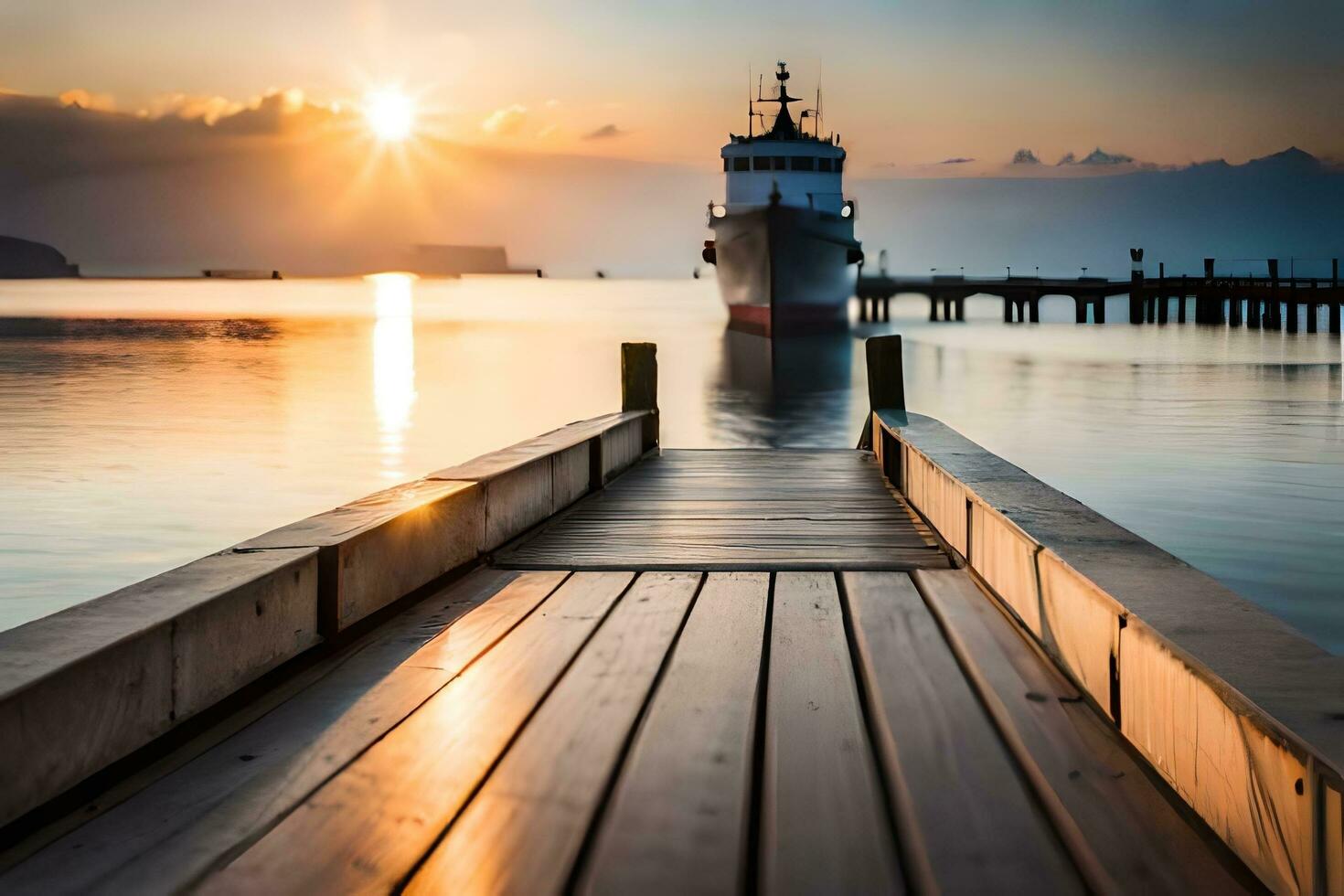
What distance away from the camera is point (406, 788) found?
2.46 metres

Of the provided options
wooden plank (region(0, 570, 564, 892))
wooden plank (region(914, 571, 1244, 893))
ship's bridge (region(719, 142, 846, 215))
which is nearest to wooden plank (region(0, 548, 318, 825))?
wooden plank (region(0, 570, 564, 892))

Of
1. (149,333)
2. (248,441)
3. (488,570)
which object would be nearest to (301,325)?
(149,333)

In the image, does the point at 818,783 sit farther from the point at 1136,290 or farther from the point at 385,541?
the point at 1136,290

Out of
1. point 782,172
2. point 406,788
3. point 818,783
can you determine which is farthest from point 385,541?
point 782,172

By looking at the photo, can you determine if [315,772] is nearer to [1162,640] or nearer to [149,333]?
[1162,640]

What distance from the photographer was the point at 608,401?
30.4m

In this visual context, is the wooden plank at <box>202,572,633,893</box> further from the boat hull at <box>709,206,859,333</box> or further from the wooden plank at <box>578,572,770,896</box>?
the boat hull at <box>709,206,859,333</box>

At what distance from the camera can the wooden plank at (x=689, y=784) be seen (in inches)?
81.5

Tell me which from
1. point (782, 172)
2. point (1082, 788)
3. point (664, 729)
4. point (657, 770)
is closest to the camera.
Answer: point (1082, 788)

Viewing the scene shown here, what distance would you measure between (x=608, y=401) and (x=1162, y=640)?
92.4 feet

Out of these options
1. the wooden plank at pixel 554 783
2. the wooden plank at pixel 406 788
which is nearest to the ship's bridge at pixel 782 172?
the wooden plank at pixel 554 783

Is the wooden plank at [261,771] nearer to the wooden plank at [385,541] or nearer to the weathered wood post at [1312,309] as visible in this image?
the wooden plank at [385,541]

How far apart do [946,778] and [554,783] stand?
2.69 ft

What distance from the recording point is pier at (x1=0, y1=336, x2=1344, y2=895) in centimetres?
205
